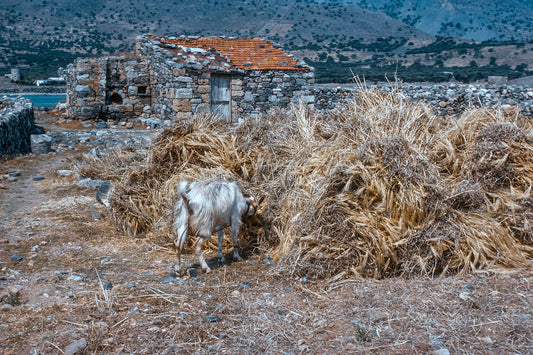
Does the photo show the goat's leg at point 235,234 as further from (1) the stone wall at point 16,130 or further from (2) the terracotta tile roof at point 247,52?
(2) the terracotta tile roof at point 247,52

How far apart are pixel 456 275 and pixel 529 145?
1.99 meters

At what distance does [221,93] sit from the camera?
51.8 feet

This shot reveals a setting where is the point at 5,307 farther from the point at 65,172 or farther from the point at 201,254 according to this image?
the point at 65,172

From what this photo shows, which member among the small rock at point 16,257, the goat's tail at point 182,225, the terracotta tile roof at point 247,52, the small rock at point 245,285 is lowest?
the small rock at point 16,257

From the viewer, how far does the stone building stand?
15195mm

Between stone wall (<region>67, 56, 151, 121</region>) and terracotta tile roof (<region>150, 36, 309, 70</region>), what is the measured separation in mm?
1510

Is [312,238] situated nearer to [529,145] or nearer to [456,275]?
[456,275]

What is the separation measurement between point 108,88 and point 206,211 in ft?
45.0

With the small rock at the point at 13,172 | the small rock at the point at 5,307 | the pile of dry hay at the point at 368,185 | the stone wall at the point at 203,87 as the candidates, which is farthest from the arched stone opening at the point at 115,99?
the small rock at the point at 5,307

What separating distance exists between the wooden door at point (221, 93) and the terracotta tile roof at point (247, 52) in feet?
2.48

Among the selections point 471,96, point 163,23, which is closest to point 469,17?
point 163,23

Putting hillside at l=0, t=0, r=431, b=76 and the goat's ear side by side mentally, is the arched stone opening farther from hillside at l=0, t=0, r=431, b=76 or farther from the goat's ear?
hillside at l=0, t=0, r=431, b=76

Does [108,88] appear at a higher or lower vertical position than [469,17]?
lower

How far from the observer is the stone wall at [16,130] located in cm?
1060
